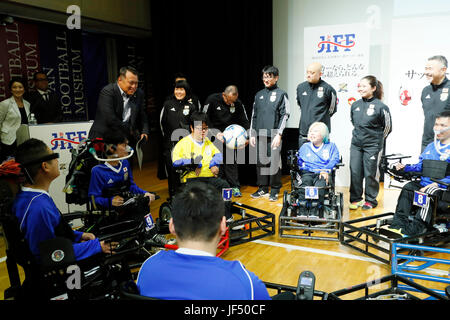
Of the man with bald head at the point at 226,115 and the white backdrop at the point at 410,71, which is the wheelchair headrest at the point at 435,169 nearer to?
the white backdrop at the point at 410,71

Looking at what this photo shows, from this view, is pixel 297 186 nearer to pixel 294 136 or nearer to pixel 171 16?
pixel 294 136

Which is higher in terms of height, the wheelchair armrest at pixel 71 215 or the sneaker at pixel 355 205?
the wheelchair armrest at pixel 71 215

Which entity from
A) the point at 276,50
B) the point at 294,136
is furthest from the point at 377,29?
the point at 294,136

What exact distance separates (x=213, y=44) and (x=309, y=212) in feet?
12.2

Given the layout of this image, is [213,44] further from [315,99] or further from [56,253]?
[56,253]

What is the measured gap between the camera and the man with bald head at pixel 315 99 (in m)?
4.93

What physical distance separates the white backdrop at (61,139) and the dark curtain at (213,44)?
8.87ft

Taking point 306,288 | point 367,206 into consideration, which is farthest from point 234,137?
point 306,288

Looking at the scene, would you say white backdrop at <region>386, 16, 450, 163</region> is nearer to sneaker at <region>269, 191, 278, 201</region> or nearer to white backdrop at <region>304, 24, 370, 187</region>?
white backdrop at <region>304, 24, 370, 187</region>

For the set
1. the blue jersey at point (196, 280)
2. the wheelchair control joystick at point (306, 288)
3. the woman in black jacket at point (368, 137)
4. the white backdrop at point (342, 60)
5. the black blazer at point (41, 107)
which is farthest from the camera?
the white backdrop at point (342, 60)

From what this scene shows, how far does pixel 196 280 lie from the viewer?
1.17 m

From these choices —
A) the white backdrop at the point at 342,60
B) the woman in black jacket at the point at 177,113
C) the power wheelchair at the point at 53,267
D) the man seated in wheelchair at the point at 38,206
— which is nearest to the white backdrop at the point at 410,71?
the white backdrop at the point at 342,60

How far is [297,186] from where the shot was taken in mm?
4234
